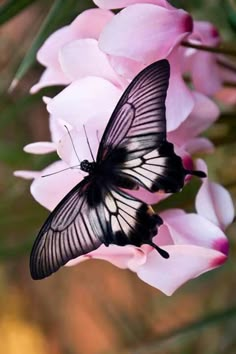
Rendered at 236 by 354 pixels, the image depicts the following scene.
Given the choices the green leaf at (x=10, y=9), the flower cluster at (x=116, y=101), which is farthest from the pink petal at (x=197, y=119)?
the green leaf at (x=10, y=9)

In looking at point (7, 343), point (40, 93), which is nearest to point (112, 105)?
point (40, 93)

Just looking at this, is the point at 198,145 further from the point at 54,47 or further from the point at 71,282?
the point at 71,282

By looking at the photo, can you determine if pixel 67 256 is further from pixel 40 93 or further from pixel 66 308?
pixel 66 308

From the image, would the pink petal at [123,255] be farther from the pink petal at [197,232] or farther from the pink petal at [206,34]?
the pink petal at [206,34]

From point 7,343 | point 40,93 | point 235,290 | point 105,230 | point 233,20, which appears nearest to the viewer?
point 105,230

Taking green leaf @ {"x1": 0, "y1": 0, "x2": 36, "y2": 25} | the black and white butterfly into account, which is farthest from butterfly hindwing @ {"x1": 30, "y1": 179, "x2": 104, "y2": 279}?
green leaf @ {"x1": 0, "y1": 0, "x2": 36, "y2": 25}

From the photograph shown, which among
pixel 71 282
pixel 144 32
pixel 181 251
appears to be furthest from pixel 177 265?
pixel 71 282
